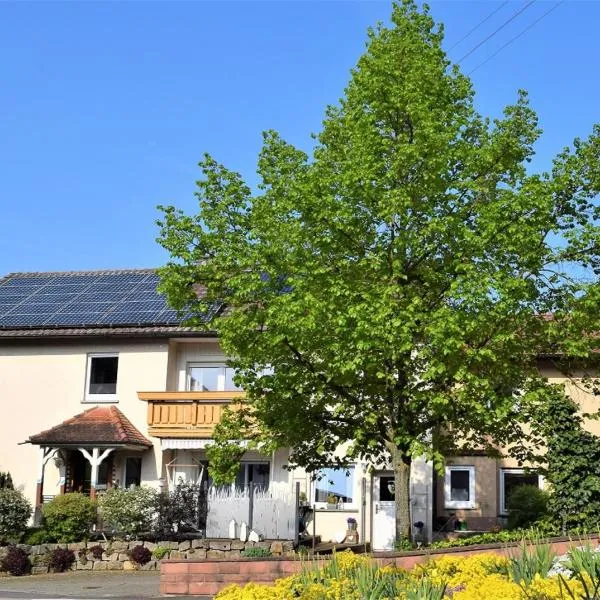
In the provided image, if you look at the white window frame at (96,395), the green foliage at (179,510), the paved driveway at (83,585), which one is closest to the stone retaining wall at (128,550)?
the paved driveway at (83,585)

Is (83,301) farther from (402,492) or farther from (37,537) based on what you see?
(402,492)

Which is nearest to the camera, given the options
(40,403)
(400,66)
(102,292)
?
(400,66)

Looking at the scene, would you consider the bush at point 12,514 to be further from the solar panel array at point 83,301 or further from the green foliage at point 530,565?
the green foliage at point 530,565

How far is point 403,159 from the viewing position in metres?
16.2

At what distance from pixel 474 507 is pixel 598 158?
13608 mm

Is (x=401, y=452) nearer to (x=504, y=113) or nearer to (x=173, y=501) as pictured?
(x=504, y=113)

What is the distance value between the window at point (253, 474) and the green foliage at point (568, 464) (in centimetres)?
1208

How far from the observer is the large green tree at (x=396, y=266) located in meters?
15.8

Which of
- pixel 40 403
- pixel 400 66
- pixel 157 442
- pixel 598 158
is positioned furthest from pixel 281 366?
pixel 40 403

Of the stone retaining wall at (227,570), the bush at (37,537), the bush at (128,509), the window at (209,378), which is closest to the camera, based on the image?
the stone retaining wall at (227,570)

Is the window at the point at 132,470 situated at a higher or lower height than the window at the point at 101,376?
lower

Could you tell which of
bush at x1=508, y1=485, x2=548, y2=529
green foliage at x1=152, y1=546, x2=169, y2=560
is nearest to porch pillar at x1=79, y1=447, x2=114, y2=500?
green foliage at x1=152, y1=546, x2=169, y2=560

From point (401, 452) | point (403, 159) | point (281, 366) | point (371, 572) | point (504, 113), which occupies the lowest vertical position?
point (371, 572)

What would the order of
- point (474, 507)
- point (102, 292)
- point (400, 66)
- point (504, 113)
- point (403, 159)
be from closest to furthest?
point (403, 159)
point (400, 66)
point (504, 113)
point (474, 507)
point (102, 292)
